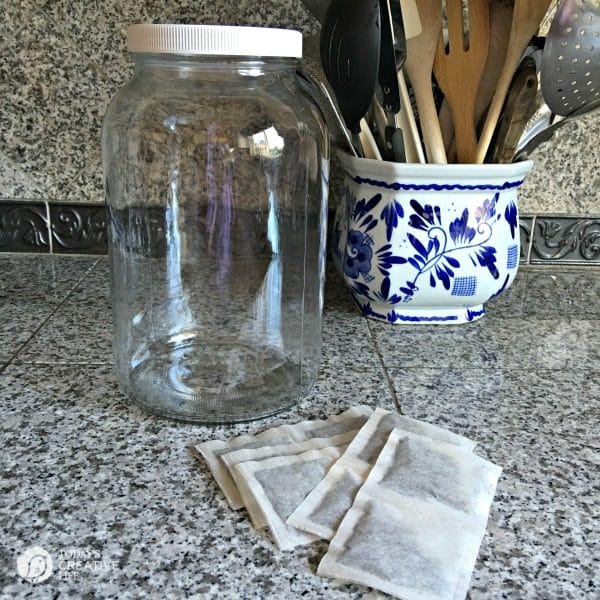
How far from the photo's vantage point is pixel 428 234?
0.67 m

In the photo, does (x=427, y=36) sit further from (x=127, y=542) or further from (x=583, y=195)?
(x=127, y=542)

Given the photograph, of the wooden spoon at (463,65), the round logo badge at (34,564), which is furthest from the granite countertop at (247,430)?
the wooden spoon at (463,65)

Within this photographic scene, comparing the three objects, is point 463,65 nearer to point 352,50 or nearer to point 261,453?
point 352,50

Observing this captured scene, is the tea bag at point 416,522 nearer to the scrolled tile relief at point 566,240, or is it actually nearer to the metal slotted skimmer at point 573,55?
the metal slotted skimmer at point 573,55

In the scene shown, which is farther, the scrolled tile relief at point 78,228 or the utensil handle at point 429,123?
the scrolled tile relief at point 78,228

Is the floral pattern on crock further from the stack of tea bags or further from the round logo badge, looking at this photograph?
the round logo badge

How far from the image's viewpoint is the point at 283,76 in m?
0.59

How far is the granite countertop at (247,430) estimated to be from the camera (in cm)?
36

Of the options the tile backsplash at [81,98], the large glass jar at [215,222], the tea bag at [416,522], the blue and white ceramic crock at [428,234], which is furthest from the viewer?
the tile backsplash at [81,98]

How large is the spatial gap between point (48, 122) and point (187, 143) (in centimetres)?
27

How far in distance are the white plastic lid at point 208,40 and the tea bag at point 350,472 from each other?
279 mm

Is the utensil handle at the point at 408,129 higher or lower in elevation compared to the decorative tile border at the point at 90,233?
higher

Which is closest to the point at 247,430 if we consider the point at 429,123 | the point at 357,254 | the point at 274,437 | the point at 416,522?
the point at 274,437

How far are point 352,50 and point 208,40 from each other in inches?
7.1
